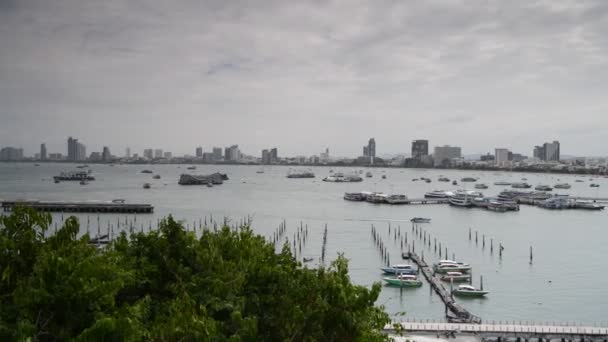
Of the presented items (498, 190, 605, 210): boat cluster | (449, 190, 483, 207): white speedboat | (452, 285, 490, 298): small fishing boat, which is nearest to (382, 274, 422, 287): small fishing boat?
(452, 285, 490, 298): small fishing boat

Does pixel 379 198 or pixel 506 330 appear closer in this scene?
pixel 506 330

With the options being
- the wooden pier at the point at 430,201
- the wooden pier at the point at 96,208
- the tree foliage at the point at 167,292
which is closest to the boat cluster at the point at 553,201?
the wooden pier at the point at 430,201

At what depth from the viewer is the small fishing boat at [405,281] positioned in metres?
30.4

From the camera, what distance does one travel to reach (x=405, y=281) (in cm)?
3044

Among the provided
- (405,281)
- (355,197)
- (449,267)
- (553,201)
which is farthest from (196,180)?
(405,281)

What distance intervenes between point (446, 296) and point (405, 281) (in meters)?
3.30

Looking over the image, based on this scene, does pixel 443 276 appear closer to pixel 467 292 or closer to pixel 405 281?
pixel 405 281

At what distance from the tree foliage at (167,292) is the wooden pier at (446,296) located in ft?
39.4

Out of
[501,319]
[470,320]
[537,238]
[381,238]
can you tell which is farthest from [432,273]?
[537,238]

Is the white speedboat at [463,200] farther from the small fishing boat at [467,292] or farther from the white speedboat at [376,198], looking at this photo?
the small fishing boat at [467,292]

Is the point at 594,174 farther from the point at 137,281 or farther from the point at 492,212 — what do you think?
the point at 137,281

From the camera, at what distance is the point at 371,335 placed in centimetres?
983

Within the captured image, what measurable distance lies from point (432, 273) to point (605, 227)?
34452 mm

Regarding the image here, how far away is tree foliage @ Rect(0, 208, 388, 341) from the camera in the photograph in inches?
313
